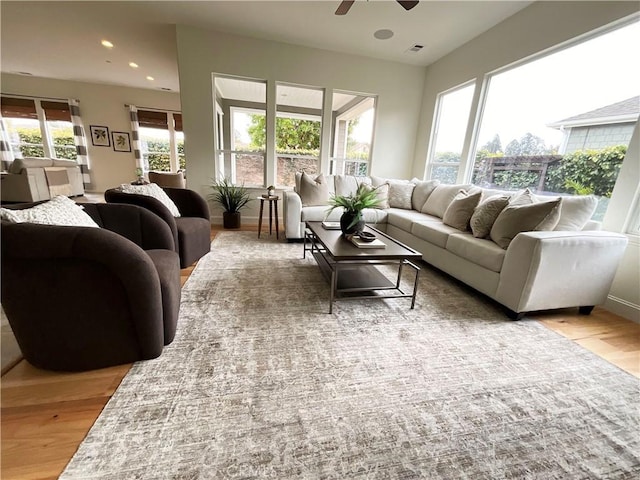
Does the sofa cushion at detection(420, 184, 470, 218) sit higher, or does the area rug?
the sofa cushion at detection(420, 184, 470, 218)

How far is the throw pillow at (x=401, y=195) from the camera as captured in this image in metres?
3.85

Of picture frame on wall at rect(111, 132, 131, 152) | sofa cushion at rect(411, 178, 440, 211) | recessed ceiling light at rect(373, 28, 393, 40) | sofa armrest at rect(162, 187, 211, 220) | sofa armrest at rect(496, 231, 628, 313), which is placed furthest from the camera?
picture frame on wall at rect(111, 132, 131, 152)

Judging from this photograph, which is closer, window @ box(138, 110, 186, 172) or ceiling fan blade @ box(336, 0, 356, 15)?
ceiling fan blade @ box(336, 0, 356, 15)

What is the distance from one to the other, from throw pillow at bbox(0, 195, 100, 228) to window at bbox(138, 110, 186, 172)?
22.5 feet

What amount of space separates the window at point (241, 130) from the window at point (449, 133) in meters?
2.97

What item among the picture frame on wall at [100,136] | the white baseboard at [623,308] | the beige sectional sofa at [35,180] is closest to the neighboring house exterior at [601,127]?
the white baseboard at [623,308]

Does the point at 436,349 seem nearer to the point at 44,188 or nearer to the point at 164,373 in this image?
the point at 164,373

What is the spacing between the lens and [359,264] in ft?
6.82

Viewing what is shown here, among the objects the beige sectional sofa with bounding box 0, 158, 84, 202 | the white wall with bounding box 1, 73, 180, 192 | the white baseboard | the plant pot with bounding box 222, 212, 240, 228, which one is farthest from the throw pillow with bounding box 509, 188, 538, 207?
the white wall with bounding box 1, 73, 180, 192

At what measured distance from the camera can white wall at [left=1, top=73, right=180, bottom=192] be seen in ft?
21.2

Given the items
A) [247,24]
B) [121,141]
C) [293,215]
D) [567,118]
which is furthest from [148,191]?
[121,141]

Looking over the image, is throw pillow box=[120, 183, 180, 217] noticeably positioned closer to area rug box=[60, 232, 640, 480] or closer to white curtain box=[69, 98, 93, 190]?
area rug box=[60, 232, 640, 480]

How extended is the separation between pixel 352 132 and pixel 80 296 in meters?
5.81

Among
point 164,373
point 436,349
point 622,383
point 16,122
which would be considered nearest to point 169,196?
point 164,373
